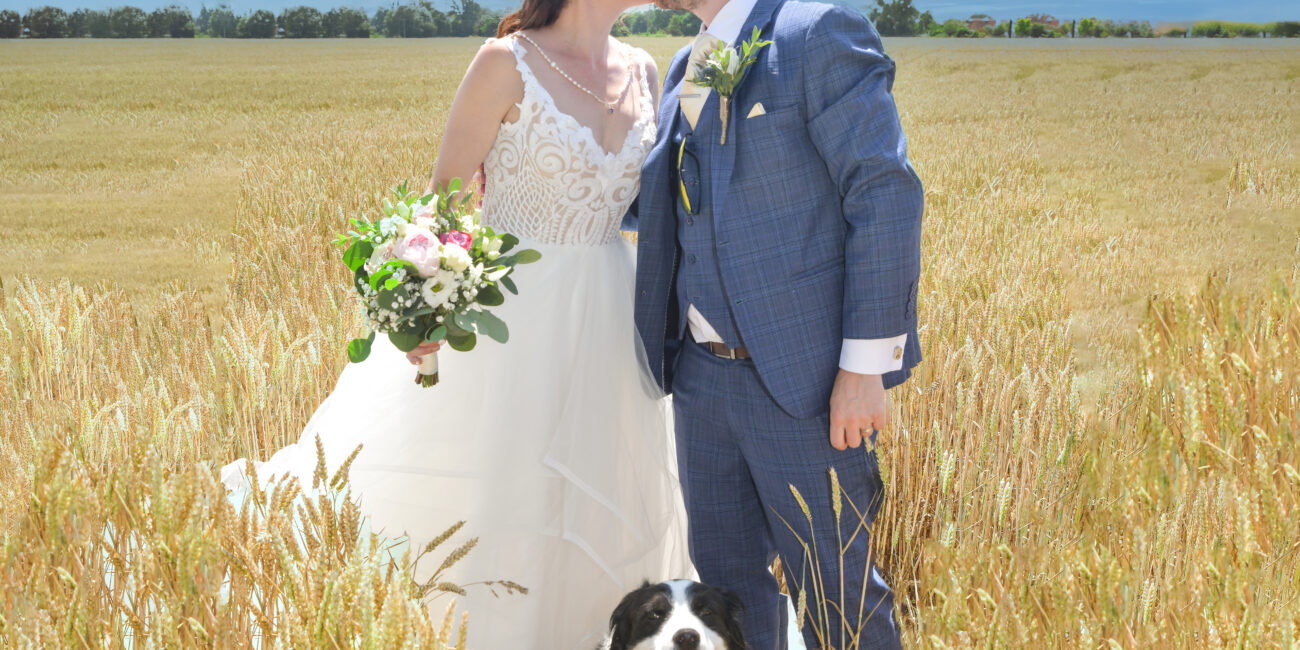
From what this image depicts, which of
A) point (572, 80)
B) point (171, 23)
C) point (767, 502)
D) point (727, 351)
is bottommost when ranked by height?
point (767, 502)

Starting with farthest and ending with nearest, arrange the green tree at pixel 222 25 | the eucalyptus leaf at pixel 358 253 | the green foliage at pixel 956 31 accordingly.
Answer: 1. the green foliage at pixel 956 31
2. the green tree at pixel 222 25
3. the eucalyptus leaf at pixel 358 253

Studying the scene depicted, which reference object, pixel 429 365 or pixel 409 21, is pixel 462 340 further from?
pixel 409 21

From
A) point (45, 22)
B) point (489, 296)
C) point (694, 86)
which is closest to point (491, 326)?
point (489, 296)

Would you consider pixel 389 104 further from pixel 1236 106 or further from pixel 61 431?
pixel 61 431

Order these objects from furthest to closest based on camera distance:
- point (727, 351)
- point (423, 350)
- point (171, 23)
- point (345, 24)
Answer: point (345, 24)
point (171, 23)
point (423, 350)
point (727, 351)

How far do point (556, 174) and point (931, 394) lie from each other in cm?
220

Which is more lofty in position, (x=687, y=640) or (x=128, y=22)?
(x=128, y=22)

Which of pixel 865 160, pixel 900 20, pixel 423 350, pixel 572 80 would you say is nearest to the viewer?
pixel 865 160

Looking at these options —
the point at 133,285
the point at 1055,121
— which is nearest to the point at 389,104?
the point at 1055,121

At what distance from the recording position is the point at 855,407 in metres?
2.38

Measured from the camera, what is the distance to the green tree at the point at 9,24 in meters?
35.5

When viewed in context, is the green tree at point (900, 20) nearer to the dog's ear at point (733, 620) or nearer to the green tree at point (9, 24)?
the green tree at point (9, 24)

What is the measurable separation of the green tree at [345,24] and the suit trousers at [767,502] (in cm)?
6848

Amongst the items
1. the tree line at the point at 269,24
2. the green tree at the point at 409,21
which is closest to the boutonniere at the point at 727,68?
the tree line at the point at 269,24
